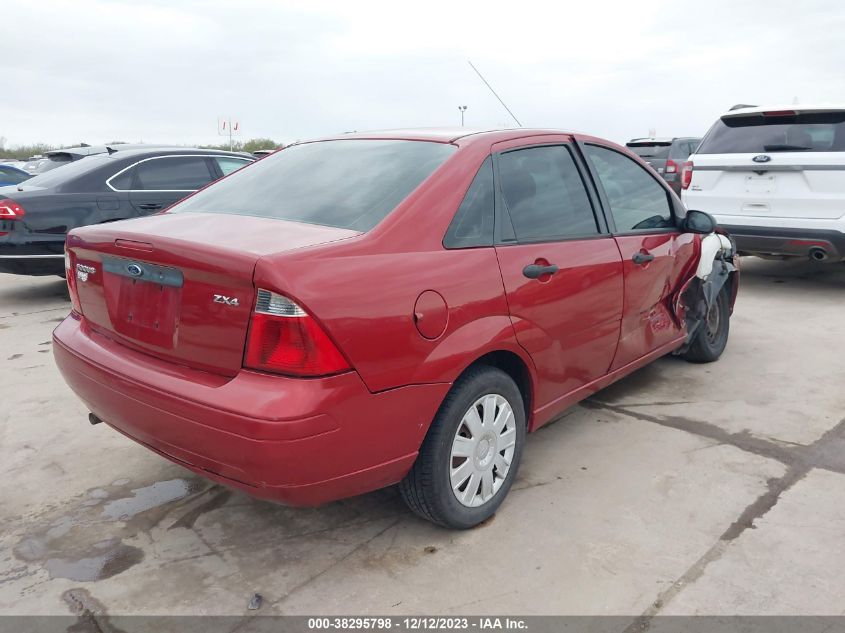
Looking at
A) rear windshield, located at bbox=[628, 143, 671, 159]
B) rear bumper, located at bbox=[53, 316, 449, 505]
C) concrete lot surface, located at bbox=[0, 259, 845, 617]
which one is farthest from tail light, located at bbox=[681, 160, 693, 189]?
rear windshield, located at bbox=[628, 143, 671, 159]

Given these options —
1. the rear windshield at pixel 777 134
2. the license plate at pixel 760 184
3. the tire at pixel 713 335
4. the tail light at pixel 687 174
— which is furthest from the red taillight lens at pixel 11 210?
the license plate at pixel 760 184

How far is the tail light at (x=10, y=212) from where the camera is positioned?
6.57m

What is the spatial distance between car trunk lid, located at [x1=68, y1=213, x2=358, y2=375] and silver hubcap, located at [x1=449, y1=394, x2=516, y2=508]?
34.4 inches

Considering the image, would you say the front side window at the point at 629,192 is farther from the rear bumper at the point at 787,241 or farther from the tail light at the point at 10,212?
the tail light at the point at 10,212

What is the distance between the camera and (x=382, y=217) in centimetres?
258

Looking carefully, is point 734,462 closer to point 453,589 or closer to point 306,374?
point 453,589

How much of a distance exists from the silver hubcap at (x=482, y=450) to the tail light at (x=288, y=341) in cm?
69

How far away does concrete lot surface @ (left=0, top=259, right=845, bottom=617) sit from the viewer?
245cm

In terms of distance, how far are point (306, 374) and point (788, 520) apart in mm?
2074

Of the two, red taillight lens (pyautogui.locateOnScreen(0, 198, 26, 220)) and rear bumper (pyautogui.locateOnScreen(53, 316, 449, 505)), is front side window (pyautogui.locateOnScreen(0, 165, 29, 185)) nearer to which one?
red taillight lens (pyautogui.locateOnScreen(0, 198, 26, 220))

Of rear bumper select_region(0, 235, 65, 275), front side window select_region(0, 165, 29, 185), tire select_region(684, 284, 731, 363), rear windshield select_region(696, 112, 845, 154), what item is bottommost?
tire select_region(684, 284, 731, 363)

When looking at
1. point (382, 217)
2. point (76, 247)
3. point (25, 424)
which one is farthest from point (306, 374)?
point (25, 424)

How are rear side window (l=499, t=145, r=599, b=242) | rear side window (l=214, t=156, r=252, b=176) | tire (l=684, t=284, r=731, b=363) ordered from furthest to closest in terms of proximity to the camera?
rear side window (l=214, t=156, r=252, b=176) → tire (l=684, t=284, r=731, b=363) → rear side window (l=499, t=145, r=599, b=242)

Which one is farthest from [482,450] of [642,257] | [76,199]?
[76,199]
